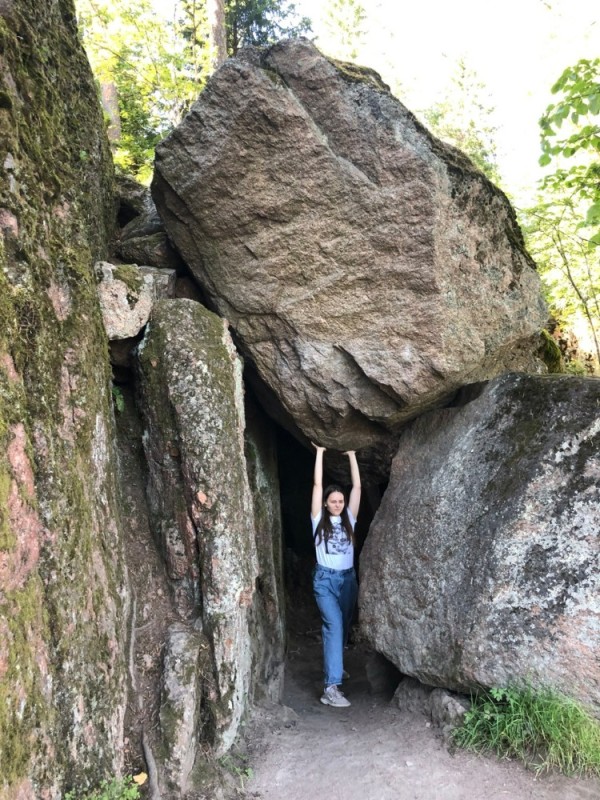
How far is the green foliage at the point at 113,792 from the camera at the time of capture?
11.2 ft

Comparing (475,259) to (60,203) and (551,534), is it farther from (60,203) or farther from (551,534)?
→ (60,203)

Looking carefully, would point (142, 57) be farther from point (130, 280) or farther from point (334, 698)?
point (334, 698)

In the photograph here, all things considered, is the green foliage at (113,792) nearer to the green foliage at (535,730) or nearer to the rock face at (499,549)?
the green foliage at (535,730)

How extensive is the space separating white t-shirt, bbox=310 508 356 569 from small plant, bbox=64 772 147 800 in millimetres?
2939

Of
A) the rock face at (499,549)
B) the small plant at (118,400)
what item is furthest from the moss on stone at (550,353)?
the small plant at (118,400)

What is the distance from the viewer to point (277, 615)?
6.66 m

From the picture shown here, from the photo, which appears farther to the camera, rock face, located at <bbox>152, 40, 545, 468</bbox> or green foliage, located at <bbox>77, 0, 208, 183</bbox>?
green foliage, located at <bbox>77, 0, 208, 183</bbox>

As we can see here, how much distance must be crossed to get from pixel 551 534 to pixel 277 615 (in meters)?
3.33

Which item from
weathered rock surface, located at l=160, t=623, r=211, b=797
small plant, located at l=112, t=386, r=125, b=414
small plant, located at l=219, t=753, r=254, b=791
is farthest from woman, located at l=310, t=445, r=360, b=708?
small plant, located at l=112, t=386, r=125, b=414

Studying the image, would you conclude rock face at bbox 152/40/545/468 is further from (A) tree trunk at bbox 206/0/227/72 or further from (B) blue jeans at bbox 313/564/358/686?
(A) tree trunk at bbox 206/0/227/72

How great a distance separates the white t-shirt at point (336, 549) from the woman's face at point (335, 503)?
0.23 feet

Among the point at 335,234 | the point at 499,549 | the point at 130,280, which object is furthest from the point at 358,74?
the point at 499,549

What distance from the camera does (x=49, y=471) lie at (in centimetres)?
363

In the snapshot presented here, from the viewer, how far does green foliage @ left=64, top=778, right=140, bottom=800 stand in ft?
11.2
